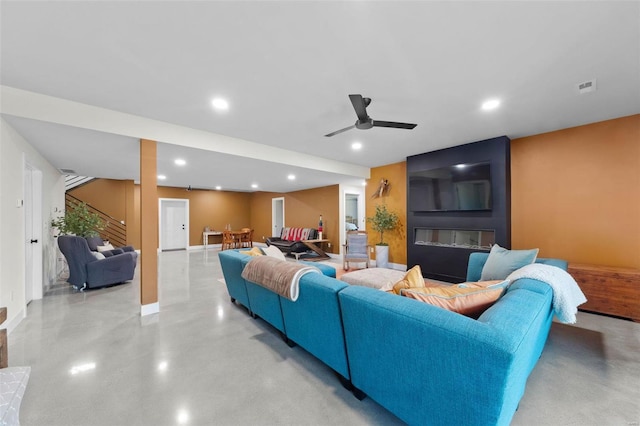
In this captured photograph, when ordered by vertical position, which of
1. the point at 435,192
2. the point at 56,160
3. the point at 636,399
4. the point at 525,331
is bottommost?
the point at 636,399

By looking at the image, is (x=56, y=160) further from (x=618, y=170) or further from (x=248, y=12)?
(x=618, y=170)

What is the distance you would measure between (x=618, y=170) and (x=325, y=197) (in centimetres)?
599

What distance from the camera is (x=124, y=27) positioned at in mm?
1662

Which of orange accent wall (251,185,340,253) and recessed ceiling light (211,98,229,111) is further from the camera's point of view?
orange accent wall (251,185,340,253)

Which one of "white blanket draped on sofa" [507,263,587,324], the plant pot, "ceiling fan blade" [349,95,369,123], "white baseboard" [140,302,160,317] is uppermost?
"ceiling fan blade" [349,95,369,123]

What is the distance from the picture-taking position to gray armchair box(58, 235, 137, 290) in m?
4.08

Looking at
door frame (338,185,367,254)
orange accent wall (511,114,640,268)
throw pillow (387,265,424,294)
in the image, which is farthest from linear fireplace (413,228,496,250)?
throw pillow (387,265,424,294)

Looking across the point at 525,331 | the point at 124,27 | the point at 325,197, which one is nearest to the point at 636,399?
the point at 525,331

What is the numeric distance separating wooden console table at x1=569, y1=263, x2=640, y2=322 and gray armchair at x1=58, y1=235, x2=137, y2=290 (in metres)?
7.06

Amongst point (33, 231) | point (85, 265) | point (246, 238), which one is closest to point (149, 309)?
point (85, 265)

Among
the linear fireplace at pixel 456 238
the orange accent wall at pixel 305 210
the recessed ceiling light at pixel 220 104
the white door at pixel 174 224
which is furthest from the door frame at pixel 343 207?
the white door at pixel 174 224

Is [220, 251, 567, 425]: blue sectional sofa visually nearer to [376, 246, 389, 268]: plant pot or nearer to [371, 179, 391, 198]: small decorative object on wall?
[376, 246, 389, 268]: plant pot

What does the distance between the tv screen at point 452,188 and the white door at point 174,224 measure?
836 centimetres

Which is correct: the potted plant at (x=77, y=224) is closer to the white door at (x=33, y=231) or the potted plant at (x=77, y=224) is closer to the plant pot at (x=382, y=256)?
the white door at (x=33, y=231)
